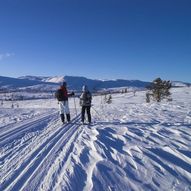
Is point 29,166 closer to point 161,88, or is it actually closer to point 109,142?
point 109,142

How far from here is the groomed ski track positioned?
5250mm

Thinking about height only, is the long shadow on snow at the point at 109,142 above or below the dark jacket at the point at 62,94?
below

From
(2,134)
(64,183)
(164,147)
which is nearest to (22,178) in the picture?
(64,183)

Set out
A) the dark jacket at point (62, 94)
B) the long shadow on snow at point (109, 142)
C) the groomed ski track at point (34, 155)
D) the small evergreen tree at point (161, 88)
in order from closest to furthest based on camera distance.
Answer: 1. the groomed ski track at point (34, 155)
2. the long shadow on snow at point (109, 142)
3. the dark jacket at point (62, 94)
4. the small evergreen tree at point (161, 88)

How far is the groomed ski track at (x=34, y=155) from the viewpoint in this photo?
5.25 meters

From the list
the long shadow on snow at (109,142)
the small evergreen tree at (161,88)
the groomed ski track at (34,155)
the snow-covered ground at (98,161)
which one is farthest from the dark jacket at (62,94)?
the small evergreen tree at (161,88)

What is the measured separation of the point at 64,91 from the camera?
14031mm

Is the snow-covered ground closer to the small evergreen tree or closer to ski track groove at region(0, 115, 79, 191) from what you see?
ski track groove at region(0, 115, 79, 191)

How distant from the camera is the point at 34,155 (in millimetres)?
7078

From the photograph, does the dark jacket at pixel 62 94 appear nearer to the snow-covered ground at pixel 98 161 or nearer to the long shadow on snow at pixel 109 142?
the snow-covered ground at pixel 98 161

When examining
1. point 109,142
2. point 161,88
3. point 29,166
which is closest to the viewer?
point 29,166

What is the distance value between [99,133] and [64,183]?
16.1 ft

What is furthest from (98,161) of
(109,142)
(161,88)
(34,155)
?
(161,88)

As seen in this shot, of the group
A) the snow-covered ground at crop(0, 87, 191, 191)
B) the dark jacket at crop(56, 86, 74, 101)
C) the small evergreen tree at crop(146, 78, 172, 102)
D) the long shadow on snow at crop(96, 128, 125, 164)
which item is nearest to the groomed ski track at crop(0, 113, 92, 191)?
the snow-covered ground at crop(0, 87, 191, 191)
